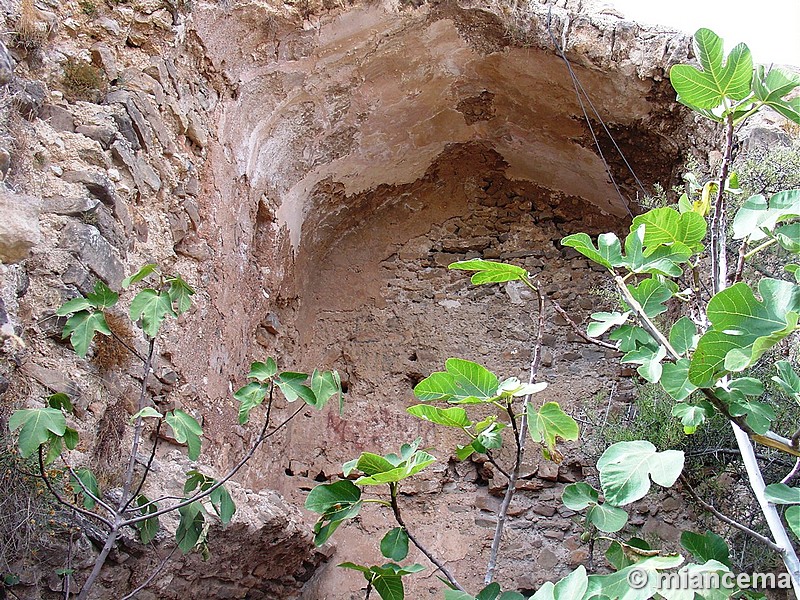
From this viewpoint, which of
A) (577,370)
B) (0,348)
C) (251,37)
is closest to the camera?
(0,348)

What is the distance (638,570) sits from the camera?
136 centimetres

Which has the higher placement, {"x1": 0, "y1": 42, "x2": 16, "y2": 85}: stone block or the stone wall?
{"x1": 0, "y1": 42, "x2": 16, "y2": 85}: stone block

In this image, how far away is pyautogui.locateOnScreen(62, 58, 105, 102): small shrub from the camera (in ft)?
8.05

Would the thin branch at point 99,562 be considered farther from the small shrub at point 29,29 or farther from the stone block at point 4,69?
the small shrub at point 29,29

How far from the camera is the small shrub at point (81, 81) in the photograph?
2453 mm

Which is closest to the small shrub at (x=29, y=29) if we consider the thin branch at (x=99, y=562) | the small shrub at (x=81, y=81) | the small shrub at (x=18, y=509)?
the small shrub at (x=81, y=81)

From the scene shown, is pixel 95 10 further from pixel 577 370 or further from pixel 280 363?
pixel 577 370

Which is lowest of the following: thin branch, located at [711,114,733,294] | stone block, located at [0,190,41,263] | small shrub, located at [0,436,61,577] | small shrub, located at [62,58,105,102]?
small shrub, located at [0,436,61,577]

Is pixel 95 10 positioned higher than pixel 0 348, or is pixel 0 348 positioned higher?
pixel 95 10

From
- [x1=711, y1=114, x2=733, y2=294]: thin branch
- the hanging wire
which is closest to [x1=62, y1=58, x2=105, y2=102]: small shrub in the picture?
[x1=711, y1=114, x2=733, y2=294]: thin branch

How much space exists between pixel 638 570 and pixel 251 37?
2711 millimetres

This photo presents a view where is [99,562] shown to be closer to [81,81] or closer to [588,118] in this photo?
[81,81]

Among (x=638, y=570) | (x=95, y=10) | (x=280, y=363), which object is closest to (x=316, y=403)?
(x=638, y=570)

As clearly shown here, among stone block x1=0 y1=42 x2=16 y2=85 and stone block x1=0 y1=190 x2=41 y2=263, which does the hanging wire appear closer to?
stone block x1=0 y1=42 x2=16 y2=85
